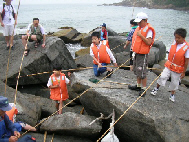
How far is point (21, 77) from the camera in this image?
6.29m

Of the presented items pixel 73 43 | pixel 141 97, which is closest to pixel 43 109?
pixel 141 97

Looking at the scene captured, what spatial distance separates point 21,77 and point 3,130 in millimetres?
3461

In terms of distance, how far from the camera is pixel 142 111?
3674 millimetres

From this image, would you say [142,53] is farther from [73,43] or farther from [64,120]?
[73,43]

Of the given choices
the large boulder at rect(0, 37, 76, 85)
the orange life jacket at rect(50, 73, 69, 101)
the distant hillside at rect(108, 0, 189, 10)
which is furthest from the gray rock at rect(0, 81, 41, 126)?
the distant hillside at rect(108, 0, 189, 10)

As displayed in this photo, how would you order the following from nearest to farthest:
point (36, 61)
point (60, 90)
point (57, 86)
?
point (57, 86)
point (60, 90)
point (36, 61)

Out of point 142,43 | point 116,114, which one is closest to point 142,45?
point 142,43

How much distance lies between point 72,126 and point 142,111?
146cm

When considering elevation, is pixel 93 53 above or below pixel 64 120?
above

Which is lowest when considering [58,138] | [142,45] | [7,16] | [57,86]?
[58,138]

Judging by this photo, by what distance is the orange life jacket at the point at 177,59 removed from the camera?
382cm

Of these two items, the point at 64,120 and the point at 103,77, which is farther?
the point at 103,77

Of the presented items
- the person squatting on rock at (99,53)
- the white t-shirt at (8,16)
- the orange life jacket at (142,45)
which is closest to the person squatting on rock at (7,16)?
the white t-shirt at (8,16)

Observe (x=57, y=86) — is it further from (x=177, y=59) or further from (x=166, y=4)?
(x=166, y=4)
